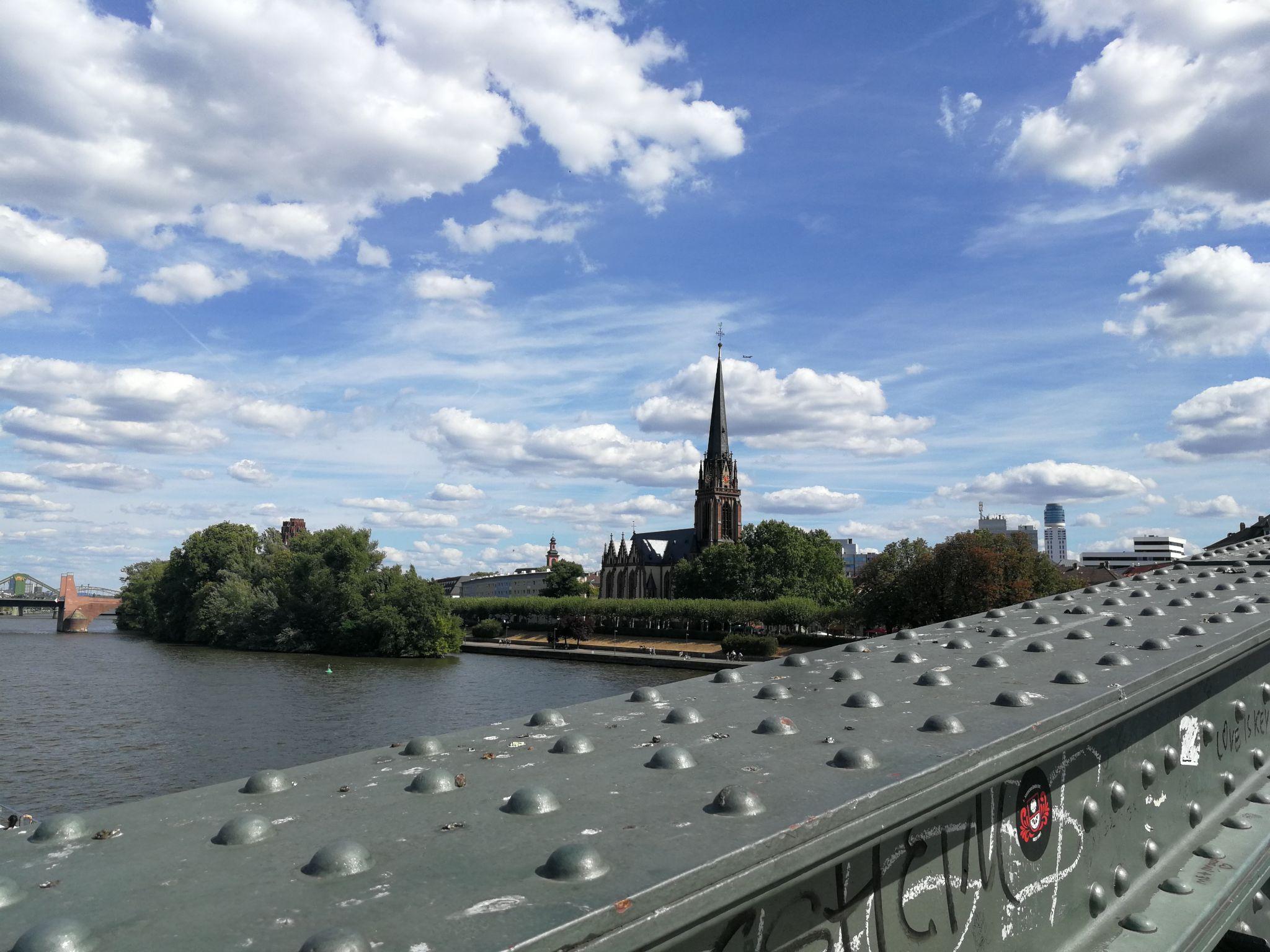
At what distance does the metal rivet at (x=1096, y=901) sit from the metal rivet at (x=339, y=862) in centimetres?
256

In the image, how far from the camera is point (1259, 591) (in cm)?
595

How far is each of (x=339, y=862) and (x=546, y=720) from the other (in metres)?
1.50

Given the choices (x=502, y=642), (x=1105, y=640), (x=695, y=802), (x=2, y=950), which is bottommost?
(x=502, y=642)

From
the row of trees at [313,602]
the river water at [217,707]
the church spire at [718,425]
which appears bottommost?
the river water at [217,707]

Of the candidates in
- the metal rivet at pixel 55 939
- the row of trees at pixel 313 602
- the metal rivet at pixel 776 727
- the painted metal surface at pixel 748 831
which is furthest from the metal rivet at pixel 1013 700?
the row of trees at pixel 313 602

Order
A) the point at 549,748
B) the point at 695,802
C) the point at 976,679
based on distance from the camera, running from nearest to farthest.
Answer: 1. the point at 695,802
2. the point at 549,748
3. the point at 976,679

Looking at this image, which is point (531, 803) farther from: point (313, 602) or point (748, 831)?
point (313, 602)

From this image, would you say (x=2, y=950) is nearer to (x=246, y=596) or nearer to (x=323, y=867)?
(x=323, y=867)

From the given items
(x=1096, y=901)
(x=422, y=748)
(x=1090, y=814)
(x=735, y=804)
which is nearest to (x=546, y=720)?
(x=422, y=748)

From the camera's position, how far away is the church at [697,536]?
106 metres

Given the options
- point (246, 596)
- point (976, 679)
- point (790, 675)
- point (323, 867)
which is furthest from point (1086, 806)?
point (246, 596)

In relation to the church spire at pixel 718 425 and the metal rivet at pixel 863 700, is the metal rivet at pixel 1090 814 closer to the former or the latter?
the metal rivet at pixel 863 700

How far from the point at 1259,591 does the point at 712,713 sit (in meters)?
4.83

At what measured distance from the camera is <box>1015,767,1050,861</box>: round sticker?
2615 millimetres
